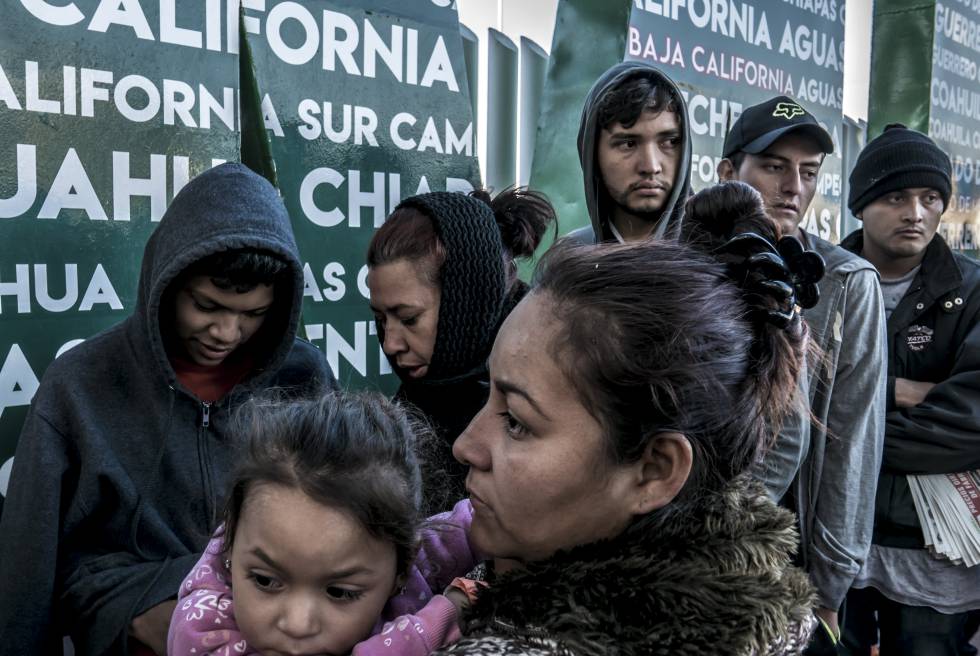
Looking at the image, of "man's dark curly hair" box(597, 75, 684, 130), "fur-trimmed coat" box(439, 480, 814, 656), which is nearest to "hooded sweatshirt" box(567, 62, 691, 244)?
"man's dark curly hair" box(597, 75, 684, 130)

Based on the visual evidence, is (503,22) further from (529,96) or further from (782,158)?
(782,158)

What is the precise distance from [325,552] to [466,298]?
861mm

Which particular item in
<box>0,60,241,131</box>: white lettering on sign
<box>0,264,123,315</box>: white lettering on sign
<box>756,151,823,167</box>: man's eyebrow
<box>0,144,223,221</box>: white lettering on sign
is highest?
<box>0,60,241,131</box>: white lettering on sign

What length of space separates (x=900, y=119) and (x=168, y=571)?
5848mm

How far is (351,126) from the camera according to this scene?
2.85m

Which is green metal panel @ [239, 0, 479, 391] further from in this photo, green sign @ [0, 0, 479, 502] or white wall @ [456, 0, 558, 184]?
white wall @ [456, 0, 558, 184]

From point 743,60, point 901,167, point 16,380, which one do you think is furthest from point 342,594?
point 743,60

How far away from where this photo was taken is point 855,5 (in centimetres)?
624

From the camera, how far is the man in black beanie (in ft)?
9.32

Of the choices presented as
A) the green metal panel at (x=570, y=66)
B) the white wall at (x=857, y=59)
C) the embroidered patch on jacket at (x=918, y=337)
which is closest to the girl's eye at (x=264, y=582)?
the embroidered patch on jacket at (x=918, y=337)

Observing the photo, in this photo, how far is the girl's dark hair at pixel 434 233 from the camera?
2088 millimetres

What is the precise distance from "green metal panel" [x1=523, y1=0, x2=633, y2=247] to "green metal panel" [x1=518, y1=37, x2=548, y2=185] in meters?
0.10

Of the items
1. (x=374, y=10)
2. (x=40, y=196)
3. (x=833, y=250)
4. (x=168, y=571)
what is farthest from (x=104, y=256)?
(x=833, y=250)

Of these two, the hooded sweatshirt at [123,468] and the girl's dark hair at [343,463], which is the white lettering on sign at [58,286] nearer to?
the hooded sweatshirt at [123,468]
